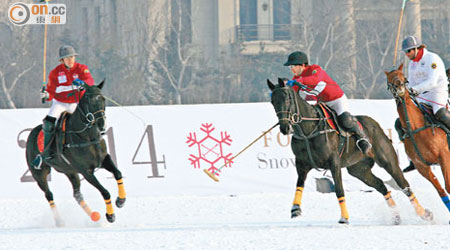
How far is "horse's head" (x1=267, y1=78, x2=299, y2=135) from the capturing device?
9617 millimetres

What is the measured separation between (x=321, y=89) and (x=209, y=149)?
470 cm

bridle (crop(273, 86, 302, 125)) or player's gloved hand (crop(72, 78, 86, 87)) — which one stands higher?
player's gloved hand (crop(72, 78, 86, 87))

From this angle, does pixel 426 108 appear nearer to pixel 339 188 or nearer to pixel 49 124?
pixel 339 188

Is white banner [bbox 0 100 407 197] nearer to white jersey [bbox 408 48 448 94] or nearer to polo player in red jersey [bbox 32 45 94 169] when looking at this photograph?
polo player in red jersey [bbox 32 45 94 169]

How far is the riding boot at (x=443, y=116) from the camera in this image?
10672 millimetres

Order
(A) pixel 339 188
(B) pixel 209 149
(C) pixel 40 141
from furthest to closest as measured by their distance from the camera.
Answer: (B) pixel 209 149
(C) pixel 40 141
(A) pixel 339 188

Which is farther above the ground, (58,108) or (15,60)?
(58,108)

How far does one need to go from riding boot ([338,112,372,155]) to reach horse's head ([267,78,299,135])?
1.10 metres

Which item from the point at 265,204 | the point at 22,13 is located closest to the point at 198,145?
the point at 265,204

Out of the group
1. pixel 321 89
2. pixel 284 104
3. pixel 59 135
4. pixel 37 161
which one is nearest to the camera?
pixel 284 104

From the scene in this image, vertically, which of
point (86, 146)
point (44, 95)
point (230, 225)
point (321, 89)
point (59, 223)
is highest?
point (321, 89)

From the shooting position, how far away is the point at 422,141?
35.0ft

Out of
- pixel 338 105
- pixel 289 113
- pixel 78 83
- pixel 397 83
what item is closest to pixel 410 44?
pixel 397 83

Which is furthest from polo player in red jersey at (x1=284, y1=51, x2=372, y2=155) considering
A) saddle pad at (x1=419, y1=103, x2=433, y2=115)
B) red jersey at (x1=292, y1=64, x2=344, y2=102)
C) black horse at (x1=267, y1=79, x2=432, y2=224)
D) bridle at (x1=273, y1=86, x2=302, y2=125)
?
saddle pad at (x1=419, y1=103, x2=433, y2=115)
